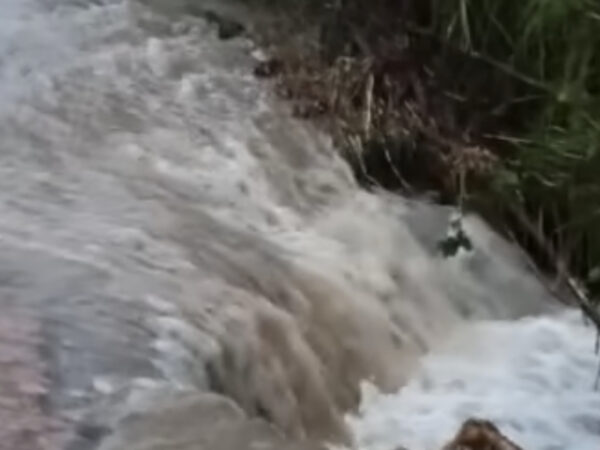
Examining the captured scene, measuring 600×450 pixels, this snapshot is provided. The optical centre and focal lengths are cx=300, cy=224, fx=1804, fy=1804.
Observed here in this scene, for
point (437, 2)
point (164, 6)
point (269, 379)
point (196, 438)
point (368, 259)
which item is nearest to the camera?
point (196, 438)

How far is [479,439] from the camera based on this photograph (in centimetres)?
338

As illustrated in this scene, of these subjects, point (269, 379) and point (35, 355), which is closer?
point (35, 355)

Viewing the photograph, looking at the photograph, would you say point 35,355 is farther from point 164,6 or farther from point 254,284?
point 164,6

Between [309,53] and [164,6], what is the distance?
0.94 metres

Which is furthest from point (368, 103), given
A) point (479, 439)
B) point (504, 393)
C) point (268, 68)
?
point (479, 439)

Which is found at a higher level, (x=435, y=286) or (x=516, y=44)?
(x=516, y=44)

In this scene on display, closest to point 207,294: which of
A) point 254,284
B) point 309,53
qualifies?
point 254,284

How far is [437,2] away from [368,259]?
918mm

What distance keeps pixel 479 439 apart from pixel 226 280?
42.2 inches

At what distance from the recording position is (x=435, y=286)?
5.02m

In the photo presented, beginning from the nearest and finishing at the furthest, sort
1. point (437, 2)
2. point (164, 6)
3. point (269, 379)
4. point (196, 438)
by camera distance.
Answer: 1. point (196, 438)
2. point (269, 379)
3. point (437, 2)
4. point (164, 6)

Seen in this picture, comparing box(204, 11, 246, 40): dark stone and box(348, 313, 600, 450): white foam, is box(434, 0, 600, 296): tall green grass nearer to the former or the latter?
box(348, 313, 600, 450): white foam

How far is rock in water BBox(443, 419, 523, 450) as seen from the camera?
3338 millimetres

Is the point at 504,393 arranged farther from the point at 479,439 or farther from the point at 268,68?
the point at 268,68
